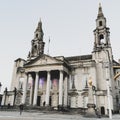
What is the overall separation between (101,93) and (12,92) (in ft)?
72.6

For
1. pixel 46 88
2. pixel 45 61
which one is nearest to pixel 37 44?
pixel 45 61

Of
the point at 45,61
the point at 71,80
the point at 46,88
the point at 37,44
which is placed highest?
the point at 37,44

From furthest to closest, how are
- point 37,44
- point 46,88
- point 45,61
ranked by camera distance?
point 37,44 → point 46,88 → point 45,61

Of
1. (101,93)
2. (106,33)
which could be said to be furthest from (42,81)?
(106,33)

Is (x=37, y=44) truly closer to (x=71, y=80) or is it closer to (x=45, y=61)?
(x=45, y=61)

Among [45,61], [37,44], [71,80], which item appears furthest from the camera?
[37,44]

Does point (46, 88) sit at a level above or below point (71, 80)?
below

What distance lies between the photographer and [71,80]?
41.0m

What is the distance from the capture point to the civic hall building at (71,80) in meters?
36.7

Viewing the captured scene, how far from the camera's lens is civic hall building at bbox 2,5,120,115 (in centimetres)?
3672

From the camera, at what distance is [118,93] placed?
150 ft

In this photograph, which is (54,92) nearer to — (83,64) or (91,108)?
(83,64)

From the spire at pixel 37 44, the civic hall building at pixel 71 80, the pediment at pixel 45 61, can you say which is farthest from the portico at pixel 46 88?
the spire at pixel 37 44

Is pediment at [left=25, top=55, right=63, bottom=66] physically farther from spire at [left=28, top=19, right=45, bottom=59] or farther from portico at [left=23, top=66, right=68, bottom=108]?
spire at [left=28, top=19, right=45, bottom=59]
